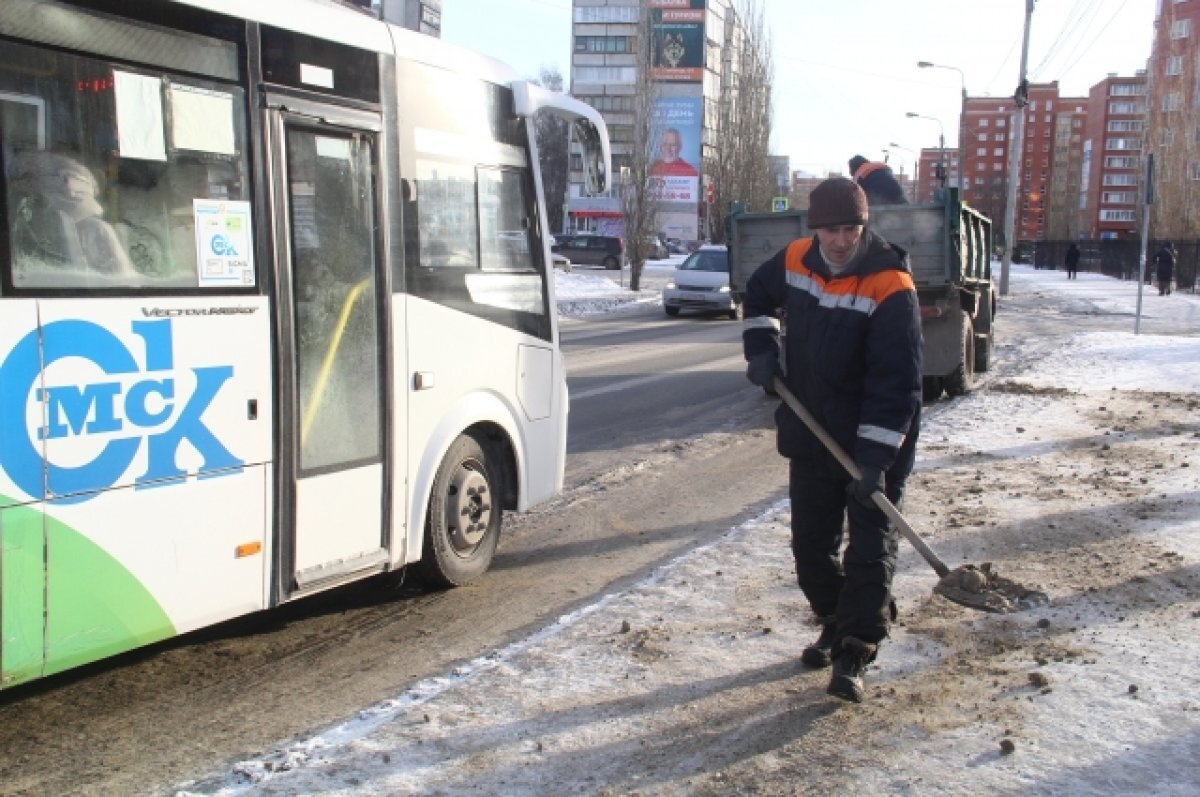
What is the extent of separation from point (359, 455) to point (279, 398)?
21.6 inches

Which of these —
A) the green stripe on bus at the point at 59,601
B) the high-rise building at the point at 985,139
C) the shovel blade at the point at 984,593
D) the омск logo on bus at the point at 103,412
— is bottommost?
the shovel blade at the point at 984,593

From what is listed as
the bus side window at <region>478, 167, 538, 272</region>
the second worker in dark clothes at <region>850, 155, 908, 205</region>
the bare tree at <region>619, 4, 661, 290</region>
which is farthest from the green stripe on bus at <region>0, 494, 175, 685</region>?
the bare tree at <region>619, 4, 661, 290</region>

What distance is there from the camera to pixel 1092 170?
128m

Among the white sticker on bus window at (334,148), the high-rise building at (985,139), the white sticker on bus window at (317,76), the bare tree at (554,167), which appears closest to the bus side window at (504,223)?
the white sticker on bus window at (334,148)

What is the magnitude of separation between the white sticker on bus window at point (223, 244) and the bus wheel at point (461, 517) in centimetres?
159

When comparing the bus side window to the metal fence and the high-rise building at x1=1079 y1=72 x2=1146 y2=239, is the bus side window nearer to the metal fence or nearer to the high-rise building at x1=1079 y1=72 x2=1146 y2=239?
the metal fence

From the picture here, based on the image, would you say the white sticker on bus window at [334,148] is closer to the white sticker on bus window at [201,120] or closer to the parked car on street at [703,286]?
the white sticker on bus window at [201,120]

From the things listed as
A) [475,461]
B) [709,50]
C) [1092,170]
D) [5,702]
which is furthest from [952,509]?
[1092,170]

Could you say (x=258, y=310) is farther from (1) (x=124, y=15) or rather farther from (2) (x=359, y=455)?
(1) (x=124, y=15)

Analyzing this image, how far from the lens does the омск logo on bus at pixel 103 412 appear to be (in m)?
3.60

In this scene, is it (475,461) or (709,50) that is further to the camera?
(709,50)

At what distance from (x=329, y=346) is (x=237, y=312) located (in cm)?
53

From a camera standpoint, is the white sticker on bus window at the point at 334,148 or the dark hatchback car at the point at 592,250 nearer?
the white sticker on bus window at the point at 334,148

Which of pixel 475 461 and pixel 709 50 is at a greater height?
pixel 709 50
